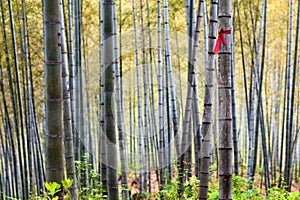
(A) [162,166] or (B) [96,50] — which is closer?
(A) [162,166]

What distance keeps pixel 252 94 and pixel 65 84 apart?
3.25 metres

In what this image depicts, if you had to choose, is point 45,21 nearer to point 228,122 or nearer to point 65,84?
point 65,84

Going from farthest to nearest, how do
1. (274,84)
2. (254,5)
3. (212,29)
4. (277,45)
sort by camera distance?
1. (274,84)
2. (277,45)
3. (254,5)
4. (212,29)

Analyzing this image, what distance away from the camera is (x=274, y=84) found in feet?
36.2

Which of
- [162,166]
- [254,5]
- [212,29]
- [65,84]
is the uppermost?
[254,5]

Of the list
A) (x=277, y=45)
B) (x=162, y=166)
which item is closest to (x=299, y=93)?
(x=277, y=45)

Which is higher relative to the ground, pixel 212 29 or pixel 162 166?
pixel 212 29

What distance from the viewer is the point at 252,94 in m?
5.22

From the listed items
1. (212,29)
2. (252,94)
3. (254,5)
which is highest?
(254,5)

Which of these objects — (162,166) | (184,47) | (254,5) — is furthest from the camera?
(184,47)

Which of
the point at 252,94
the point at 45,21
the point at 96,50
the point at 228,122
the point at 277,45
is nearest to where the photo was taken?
the point at 228,122

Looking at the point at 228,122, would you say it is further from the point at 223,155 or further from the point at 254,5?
the point at 254,5

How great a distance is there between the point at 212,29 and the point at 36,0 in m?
3.87

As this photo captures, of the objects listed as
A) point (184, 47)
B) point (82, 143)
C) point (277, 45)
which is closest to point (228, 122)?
point (82, 143)
